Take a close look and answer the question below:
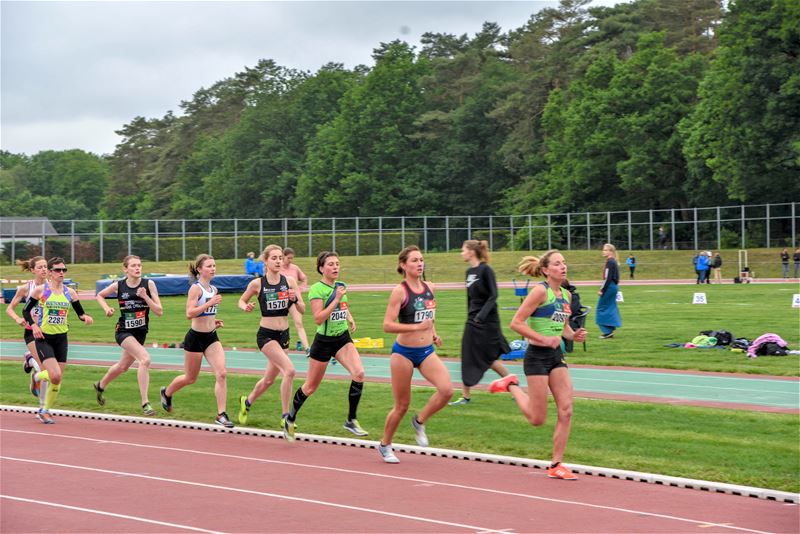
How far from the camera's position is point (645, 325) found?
2581cm

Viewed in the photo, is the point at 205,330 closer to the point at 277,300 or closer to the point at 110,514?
the point at 277,300

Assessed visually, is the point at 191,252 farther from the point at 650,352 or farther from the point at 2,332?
the point at 650,352

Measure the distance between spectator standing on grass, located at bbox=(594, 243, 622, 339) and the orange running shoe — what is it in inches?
460

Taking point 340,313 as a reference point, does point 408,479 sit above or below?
below

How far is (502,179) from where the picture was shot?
8700cm

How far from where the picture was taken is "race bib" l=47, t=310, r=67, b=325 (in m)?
14.1

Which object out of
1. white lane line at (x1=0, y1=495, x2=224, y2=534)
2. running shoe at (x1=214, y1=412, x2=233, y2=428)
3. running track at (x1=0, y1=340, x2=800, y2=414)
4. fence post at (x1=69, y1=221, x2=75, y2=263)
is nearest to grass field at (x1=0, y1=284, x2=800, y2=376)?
running track at (x1=0, y1=340, x2=800, y2=414)

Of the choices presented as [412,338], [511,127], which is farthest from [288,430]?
[511,127]

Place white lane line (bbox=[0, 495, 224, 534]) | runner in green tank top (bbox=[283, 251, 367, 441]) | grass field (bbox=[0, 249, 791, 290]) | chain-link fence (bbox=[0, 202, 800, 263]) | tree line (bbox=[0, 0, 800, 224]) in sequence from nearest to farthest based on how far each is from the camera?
white lane line (bbox=[0, 495, 224, 534]) < runner in green tank top (bbox=[283, 251, 367, 441]) < grass field (bbox=[0, 249, 791, 290]) < tree line (bbox=[0, 0, 800, 224]) < chain-link fence (bbox=[0, 202, 800, 263])

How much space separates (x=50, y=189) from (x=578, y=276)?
11119cm

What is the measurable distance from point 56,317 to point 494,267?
157ft

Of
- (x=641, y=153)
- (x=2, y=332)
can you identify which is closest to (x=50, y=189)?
(x=641, y=153)

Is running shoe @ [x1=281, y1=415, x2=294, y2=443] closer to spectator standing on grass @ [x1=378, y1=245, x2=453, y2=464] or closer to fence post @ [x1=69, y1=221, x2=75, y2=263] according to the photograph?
spectator standing on grass @ [x1=378, y1=245, x2=453, y2=464]

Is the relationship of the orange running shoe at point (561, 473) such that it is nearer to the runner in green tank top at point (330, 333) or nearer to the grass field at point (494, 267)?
the runner in green tank top at point (330, 333)
